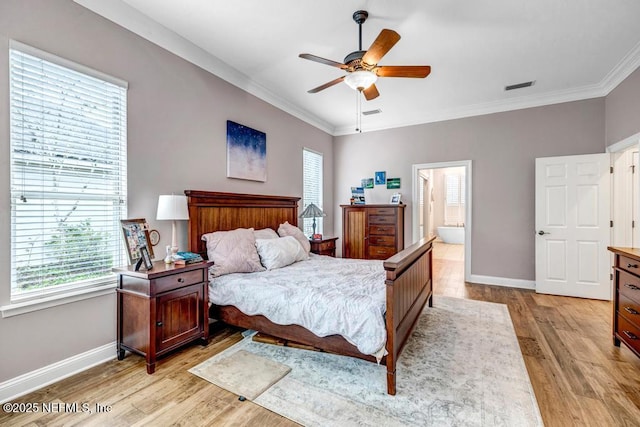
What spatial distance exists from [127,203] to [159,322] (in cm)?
106

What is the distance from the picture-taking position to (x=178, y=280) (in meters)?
2.38

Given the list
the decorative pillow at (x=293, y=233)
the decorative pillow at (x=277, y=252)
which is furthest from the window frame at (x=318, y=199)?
the decorative pillow at (x=277, y=252)

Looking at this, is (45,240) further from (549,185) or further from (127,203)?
(549,185)

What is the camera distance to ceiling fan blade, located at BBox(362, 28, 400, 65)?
2061 millimetres

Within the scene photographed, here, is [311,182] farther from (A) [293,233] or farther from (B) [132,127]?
(B) [132,127]

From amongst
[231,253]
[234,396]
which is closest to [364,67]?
[231,253]

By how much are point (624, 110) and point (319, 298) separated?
448 centimetres

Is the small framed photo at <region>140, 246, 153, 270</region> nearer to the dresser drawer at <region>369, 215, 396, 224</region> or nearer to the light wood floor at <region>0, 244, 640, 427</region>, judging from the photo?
the light wood floor at <region>0, 244, 640, 427</region>

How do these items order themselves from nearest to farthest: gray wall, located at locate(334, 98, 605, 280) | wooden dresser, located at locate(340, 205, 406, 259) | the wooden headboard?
the wooden headboard → gray wall, located at locate(334, 98, 605, 280) → wooden dresser, located at locate(340, 205, 406, 259)

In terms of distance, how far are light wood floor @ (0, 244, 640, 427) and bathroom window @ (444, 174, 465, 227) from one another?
7175 millimetres

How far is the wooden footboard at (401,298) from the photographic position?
1932 mm

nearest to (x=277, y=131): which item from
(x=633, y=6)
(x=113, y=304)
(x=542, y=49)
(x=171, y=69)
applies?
(x=171, y=69)

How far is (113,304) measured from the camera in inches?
95.9

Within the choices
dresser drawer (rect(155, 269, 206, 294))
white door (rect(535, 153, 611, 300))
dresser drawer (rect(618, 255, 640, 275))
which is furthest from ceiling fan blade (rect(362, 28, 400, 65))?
white door (rect(535, 153, 611, 300))
